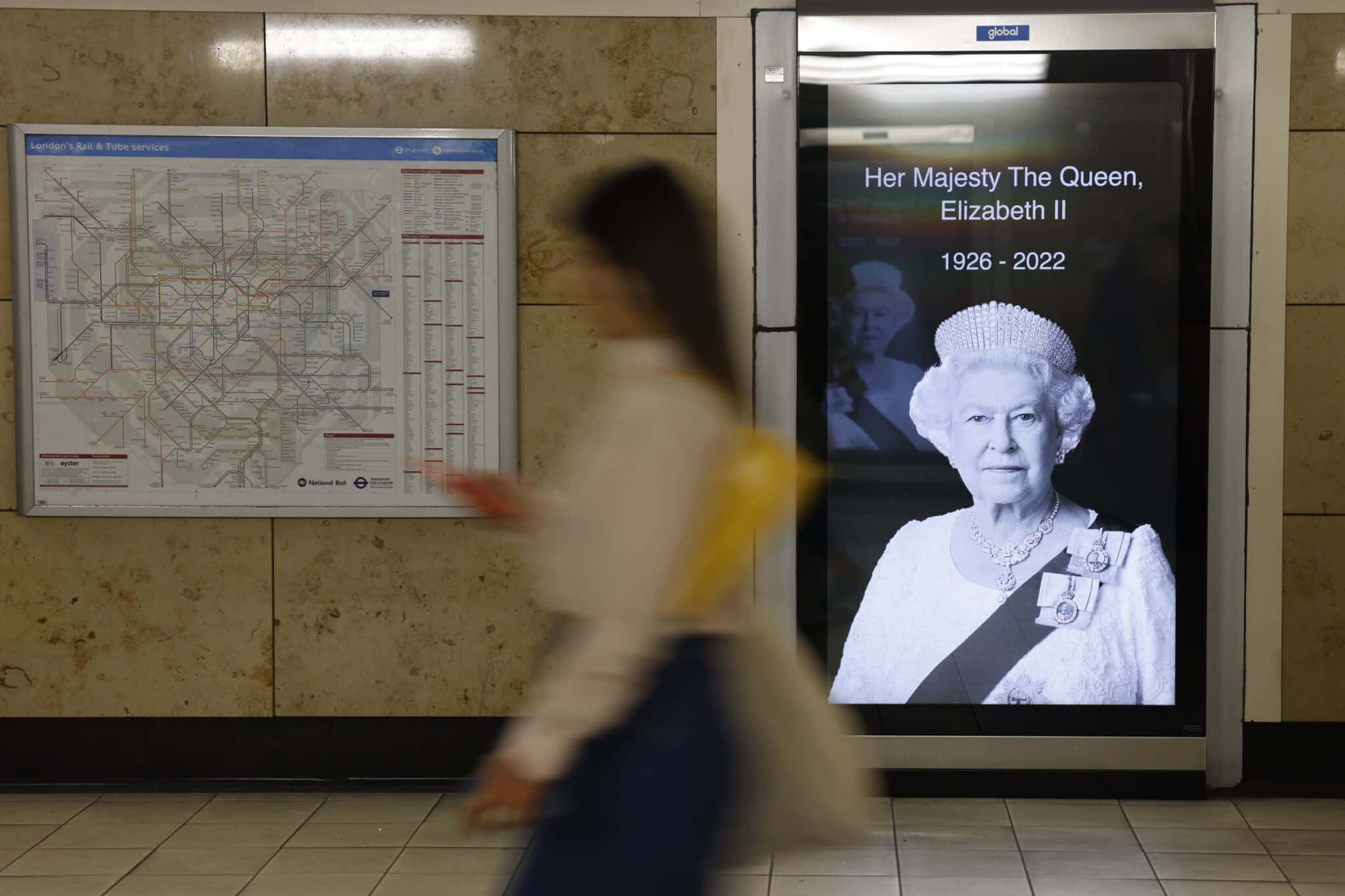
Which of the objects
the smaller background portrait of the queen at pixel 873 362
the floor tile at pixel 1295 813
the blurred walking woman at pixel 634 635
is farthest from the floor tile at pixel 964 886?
the blurred walking woman at pixel 634 635

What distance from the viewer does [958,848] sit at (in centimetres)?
422

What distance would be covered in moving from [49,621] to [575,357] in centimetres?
201

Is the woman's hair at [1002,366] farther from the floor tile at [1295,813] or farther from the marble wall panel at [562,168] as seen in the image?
the floor tile at [1295,813]

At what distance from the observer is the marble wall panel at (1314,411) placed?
4.62 meters

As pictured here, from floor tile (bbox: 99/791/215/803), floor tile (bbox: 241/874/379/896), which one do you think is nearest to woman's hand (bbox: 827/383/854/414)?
floor tile (bbox: 241/874/379/896)

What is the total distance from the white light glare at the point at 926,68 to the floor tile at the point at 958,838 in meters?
2.41

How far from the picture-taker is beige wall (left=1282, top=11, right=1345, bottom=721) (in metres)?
4.57

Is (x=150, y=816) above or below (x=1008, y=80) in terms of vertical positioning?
below

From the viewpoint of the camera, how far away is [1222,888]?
3.88 meters

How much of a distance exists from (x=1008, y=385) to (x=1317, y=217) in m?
1.15

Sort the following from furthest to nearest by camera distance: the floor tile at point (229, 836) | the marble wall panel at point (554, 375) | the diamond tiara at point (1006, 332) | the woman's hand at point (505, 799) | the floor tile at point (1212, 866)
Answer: the marble wall panel at point (554, 375), the diamond tiara at point (1006, 332), the floor tile at point (229, 836), the floor tile at point (1212, 866), the woman's hand at point (505, 799)

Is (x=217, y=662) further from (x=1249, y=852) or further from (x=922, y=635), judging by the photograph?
(x=1249, y=852)

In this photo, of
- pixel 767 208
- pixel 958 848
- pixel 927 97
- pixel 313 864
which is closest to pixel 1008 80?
pixel 927 97

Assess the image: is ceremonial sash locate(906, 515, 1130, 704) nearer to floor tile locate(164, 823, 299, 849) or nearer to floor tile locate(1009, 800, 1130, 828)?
floor tile locate(1009, 800, 1130, 828)
